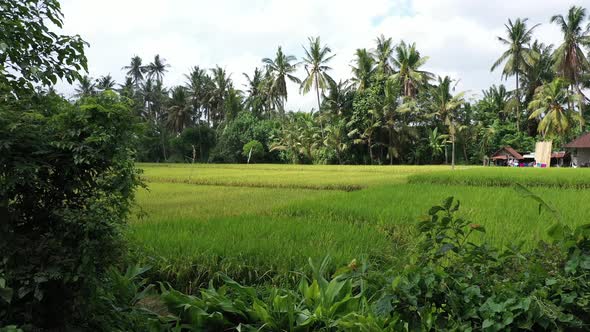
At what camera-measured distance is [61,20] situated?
2.37 metres

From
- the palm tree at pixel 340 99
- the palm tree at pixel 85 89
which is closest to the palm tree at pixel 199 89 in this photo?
the palm tree at pixel 340 99

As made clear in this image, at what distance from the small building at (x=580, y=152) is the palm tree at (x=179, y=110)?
2950 centimetres

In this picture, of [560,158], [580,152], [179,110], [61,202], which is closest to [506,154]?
[560,158]

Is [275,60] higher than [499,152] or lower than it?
higher

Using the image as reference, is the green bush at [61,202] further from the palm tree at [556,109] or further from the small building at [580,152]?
the palm tree at [556,109]

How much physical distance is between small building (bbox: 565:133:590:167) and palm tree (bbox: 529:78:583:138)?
110 cm

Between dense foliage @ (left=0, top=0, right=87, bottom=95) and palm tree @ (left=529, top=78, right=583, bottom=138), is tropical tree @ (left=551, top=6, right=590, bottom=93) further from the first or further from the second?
dense foliage @ (left=0, top=0, right=87, bottom=95)

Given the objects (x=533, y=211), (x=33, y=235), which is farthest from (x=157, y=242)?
(x=533, y=211)

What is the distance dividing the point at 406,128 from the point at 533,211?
2361cm

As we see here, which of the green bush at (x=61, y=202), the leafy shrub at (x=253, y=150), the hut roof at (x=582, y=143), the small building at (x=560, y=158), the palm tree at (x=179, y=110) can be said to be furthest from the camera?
the palm tree at (x=179, y=110)

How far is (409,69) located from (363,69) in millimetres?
3264

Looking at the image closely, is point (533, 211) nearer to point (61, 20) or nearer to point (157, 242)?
point (157, 242)

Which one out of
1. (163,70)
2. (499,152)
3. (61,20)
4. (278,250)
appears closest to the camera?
(61,20)

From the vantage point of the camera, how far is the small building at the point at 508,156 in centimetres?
2670
